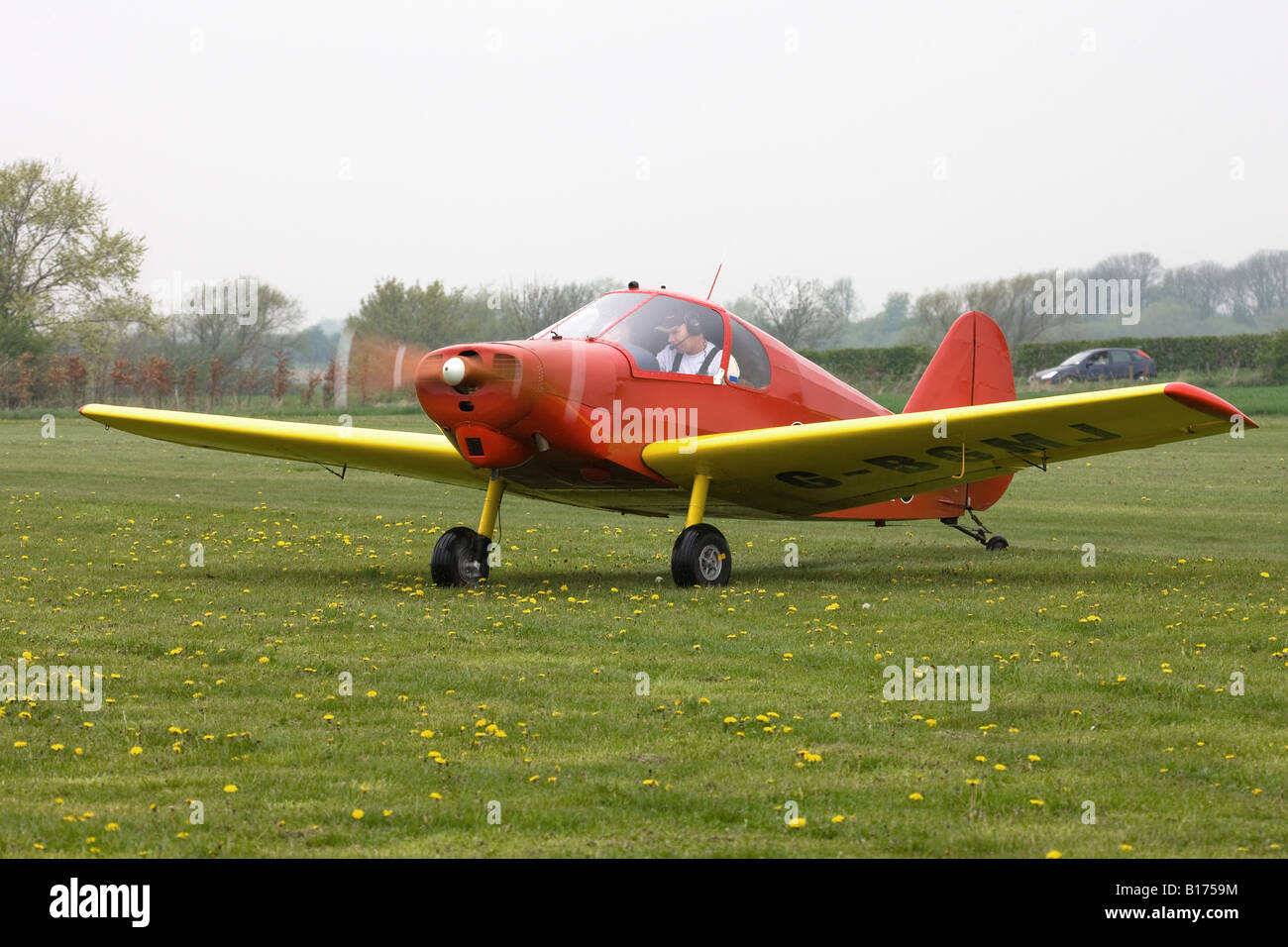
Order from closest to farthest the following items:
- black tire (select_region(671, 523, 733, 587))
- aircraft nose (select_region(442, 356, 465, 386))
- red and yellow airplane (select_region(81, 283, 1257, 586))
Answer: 1. aircraft nose (select_region(442, 356, 465, 386))
2. red and yellow airplane (select_region(81, 283, 1257, 586))
3. black tire (select_region(671, 523, 733, 587))

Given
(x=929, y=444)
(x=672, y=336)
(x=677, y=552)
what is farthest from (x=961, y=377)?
(x=677, y=552)

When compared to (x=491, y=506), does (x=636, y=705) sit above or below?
below

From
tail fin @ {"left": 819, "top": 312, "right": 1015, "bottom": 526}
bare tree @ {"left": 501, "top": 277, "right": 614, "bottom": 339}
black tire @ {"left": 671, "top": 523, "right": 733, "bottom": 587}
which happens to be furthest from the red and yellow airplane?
bare tree @ {"left": 501, "top": 277, "right": 614, "bottom": 339}

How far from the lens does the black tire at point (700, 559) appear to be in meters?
13.3

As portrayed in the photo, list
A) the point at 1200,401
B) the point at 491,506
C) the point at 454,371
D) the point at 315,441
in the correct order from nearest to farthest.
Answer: the point at 1200,401, the point at 454,371, the point at 491,506, the point at 315,441

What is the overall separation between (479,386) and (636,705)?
483cm

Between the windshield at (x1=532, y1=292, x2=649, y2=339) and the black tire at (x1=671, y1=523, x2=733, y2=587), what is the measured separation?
2.11 metres

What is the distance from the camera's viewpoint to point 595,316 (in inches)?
533

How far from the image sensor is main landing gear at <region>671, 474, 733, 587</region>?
13.3 meters

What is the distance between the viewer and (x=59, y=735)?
7.17 metres

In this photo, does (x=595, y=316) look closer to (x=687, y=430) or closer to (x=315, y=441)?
(x=687, y=430)

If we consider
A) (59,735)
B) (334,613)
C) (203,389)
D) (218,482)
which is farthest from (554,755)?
(203,389)

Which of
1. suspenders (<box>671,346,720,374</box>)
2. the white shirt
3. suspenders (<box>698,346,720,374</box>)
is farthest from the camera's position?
suspenders (<box>698,346,720,374</box>)

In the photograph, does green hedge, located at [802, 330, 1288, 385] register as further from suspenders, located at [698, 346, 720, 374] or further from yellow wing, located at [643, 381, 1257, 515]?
Result: suspenders, located at [698, 346, 720, 374]
